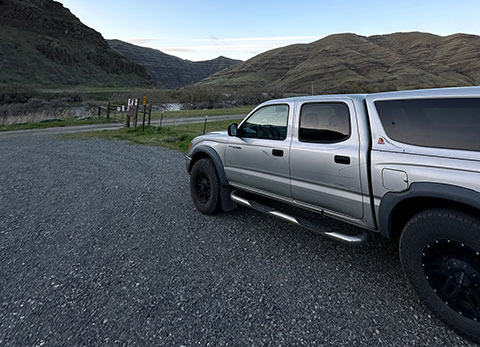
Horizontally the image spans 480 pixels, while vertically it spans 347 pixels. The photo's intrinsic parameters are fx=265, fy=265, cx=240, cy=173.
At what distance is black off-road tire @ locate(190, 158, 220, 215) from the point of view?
4.06 meters

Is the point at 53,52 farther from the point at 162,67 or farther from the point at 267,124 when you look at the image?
the point at 267,124

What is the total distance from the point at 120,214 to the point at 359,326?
12.1 ft

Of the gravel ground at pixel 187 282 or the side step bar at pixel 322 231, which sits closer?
the gravel ground at pixel 187 282

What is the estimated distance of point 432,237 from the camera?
1967 millimetres

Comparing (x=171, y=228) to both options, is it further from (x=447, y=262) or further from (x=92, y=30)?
(x=92, y=30)

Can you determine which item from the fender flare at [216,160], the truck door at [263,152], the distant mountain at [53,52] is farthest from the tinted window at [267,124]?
the distant mountain at [53,52]

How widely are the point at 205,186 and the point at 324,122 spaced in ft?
7.24

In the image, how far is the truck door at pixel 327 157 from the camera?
7.99 feet

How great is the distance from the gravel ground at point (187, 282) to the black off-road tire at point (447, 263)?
7.7 inches

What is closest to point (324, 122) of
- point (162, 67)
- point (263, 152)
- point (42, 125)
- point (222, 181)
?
point (263, 152)

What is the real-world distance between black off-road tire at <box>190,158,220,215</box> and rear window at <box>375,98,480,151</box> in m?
2.44

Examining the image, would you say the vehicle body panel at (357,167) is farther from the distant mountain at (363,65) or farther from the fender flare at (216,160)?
the distant mountain at (363,65)

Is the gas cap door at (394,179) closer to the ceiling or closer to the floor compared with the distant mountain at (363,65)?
closer to the floor

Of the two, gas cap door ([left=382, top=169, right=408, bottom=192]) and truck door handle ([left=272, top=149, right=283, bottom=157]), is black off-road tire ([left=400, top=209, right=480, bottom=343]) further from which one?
truck door handle ([left=272, top=149, right=283, bottom=157])
